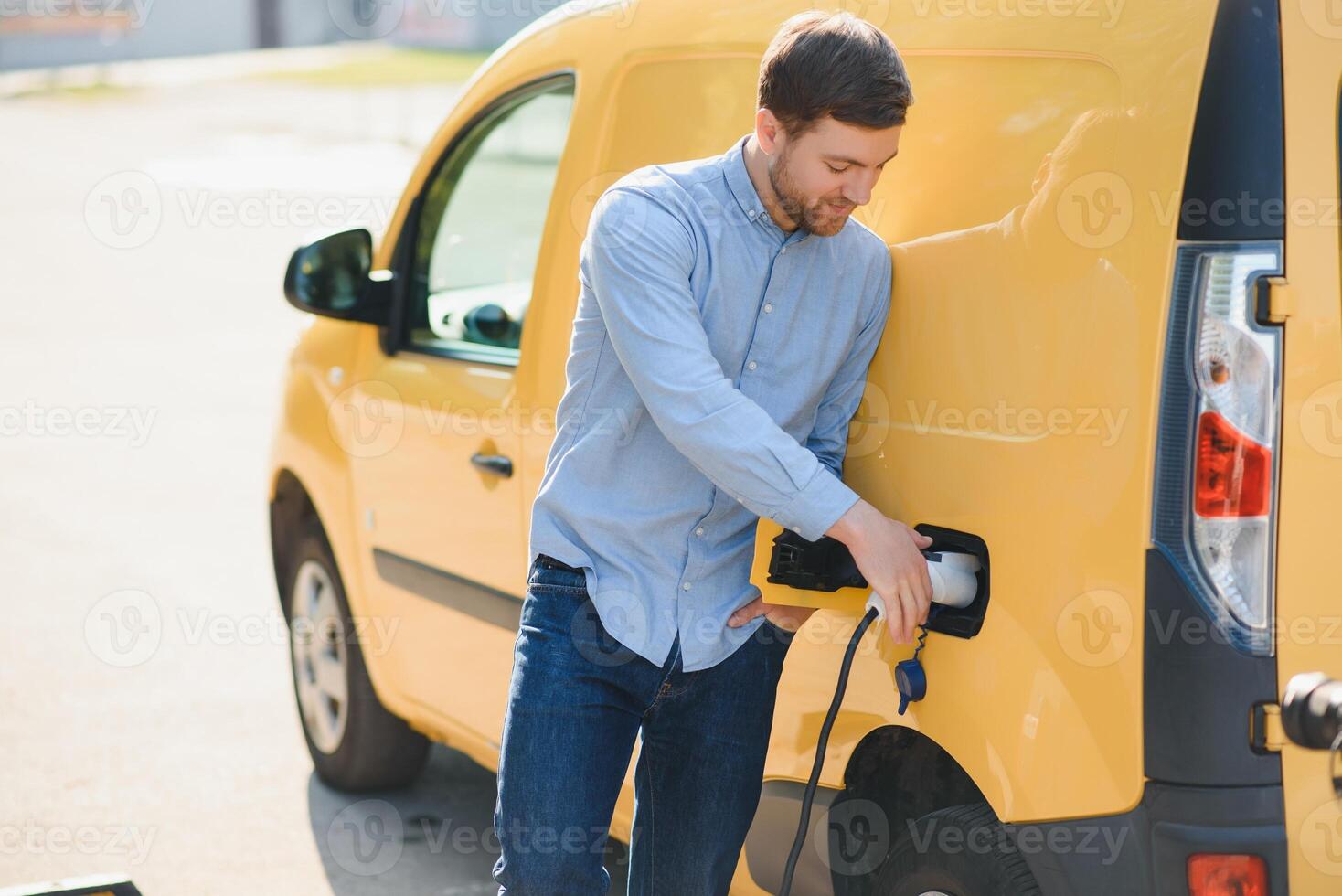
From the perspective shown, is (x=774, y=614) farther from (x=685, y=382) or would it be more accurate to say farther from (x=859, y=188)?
(x=859, y=188)

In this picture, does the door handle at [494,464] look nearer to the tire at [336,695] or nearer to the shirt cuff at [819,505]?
the tire at [336,695]

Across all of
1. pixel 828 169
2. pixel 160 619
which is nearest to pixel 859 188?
pixel 828 169

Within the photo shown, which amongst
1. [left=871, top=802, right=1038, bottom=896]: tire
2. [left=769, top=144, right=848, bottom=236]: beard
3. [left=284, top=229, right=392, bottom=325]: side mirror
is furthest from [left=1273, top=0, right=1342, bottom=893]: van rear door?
[left=284, top=229, right=392, bottom=325]: side mirror

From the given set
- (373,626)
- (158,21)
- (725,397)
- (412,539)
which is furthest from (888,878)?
(158,21)

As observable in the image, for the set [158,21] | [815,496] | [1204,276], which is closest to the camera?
[1204,276]

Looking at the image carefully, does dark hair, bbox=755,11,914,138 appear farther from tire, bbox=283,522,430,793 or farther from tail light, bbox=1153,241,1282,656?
tire, bbox=283,522,430,793

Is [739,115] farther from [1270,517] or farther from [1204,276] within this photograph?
[1270,517]

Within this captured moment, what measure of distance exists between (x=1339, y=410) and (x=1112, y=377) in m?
0.29

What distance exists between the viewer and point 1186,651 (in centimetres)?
198

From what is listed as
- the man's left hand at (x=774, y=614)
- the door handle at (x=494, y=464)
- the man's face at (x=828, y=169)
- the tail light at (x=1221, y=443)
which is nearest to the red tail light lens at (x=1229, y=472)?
the tail light at (x=1221, y=443)

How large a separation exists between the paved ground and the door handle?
119cm

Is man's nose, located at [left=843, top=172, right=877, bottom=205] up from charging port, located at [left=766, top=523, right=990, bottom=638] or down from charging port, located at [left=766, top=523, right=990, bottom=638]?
up

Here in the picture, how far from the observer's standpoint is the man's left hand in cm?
243

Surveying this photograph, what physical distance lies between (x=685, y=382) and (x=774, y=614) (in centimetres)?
48
